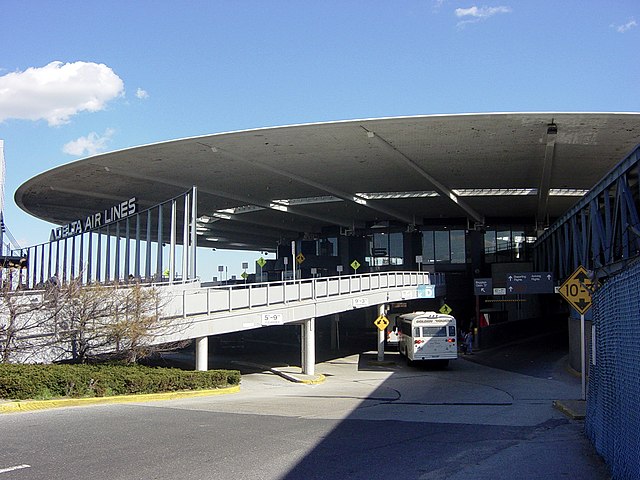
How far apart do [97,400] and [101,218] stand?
99.7ft

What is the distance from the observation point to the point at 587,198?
92.9ft

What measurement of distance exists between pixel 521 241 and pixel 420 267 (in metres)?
10.8

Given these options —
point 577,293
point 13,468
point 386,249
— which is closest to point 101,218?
point 386,249

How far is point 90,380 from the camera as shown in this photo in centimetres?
1711

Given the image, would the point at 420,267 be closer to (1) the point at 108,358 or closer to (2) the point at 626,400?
(1) the point at 108,358

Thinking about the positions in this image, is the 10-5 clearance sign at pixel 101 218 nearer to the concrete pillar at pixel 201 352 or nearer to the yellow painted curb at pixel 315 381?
the yellow painted curb at pixel 315 381

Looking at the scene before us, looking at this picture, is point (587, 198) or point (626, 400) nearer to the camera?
point (626, 400)

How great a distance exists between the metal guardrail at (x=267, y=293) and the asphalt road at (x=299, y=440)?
398cm

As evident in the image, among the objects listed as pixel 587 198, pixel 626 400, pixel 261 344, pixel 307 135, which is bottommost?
pixel 261 344

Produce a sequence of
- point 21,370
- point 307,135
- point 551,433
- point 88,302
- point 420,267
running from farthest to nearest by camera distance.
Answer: point 420,267
point 307,135
point 88,302
point 21,370
point 551,433

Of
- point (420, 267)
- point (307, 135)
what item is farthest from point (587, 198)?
point (420, 267)

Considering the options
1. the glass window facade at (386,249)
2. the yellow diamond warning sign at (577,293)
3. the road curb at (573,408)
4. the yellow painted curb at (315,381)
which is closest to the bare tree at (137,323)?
the yellow painted curb at (315,381)

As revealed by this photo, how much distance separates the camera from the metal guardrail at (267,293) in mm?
23531

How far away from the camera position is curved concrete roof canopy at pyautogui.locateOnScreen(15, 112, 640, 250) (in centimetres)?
3114
